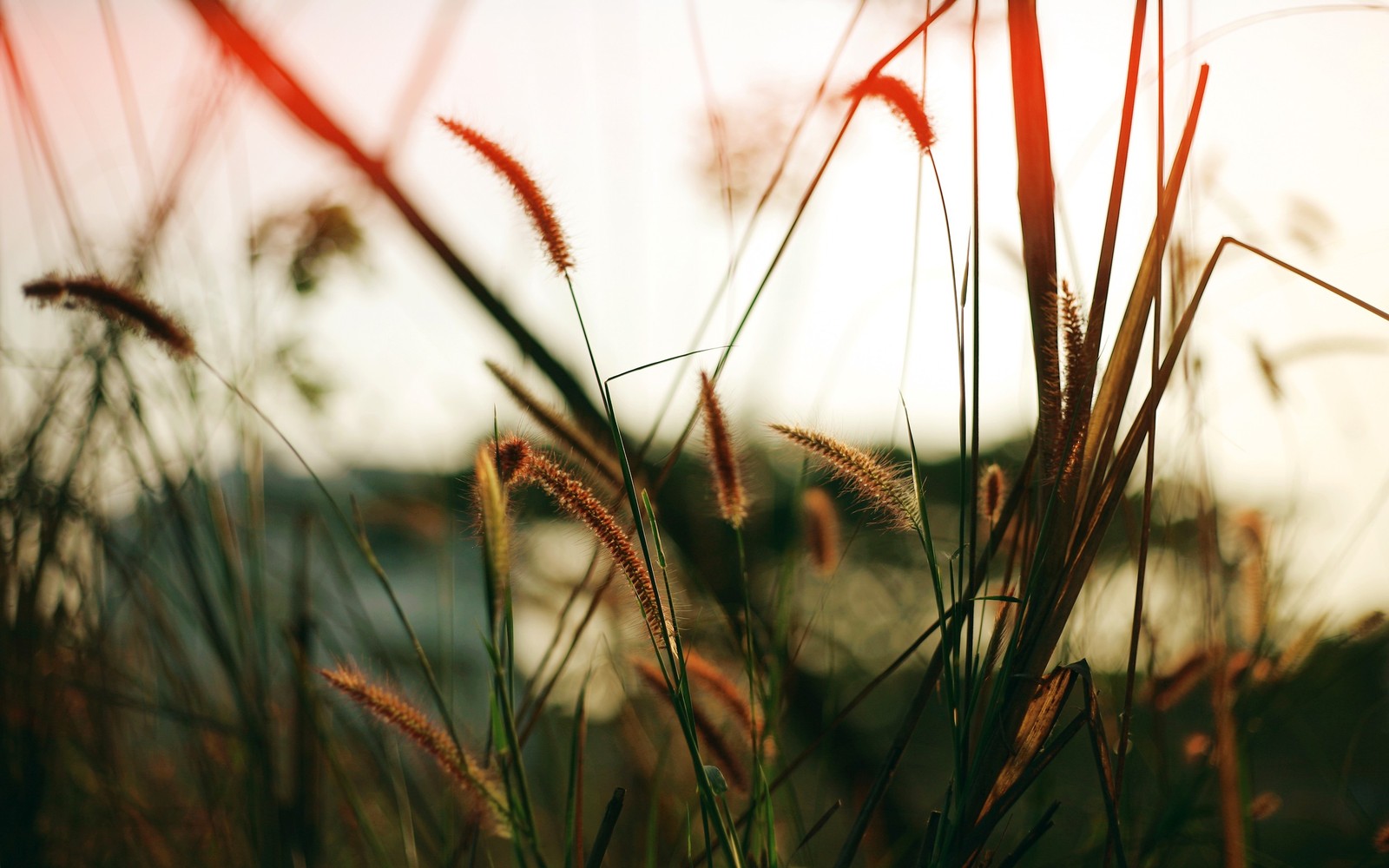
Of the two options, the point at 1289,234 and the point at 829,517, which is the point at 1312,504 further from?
the point at 829,517

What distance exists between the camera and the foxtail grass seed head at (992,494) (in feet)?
2.59

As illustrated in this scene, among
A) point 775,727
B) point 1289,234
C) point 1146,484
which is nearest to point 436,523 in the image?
point 775,727

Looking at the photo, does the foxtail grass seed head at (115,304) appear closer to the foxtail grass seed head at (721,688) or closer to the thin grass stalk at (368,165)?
the thin grass stalk at (368,165)

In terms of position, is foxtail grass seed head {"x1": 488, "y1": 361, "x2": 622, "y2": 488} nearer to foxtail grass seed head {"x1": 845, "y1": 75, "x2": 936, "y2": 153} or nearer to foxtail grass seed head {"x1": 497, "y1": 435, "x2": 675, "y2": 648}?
foxtail grass seed head {"x1": 497, "y1": 435, "x2": 675, "y2": 648}

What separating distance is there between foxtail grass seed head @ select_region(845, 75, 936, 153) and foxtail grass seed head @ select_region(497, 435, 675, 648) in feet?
Answer: 1.27

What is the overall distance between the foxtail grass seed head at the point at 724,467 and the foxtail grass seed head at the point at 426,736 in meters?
0.31

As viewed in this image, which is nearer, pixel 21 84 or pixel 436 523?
pixel 21 84

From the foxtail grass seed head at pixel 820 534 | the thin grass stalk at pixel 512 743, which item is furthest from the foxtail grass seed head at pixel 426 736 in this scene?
the foxtail grass seed head at pixel 820 534

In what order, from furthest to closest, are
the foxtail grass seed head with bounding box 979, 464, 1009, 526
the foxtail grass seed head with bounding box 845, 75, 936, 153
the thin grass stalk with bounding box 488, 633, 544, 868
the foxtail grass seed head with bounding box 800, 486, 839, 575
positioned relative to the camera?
the foxtail grass seed head with bounding box 800, 486, 839, 575
the foxtail grass seed head with bounding box 979, 464, 1009, 526
the foxtail grass seed head with bounding box 845, 75, 936, 153
the thin grass stalk with bounding box 488, 633, 544, 868

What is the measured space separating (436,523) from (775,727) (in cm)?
98

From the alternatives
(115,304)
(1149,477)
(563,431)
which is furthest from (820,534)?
(115,304)

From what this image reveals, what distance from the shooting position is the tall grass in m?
0.57

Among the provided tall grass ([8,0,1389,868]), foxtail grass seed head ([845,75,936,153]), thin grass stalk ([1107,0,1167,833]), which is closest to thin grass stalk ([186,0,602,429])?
tall grass ([8,0,1389,868])

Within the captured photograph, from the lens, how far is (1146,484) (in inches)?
23.1
